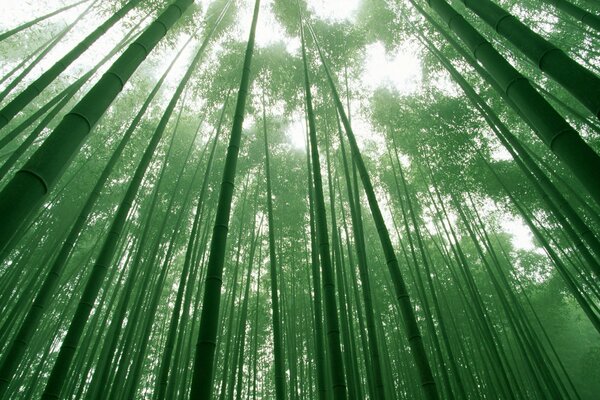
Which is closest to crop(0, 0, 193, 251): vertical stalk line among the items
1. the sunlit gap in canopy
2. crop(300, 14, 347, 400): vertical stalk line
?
crop(300, 14, 347, 400): vertical stalk line

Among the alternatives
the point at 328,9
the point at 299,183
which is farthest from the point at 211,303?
the point at 328,9

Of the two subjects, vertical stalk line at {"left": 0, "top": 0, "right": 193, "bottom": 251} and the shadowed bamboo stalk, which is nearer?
vertical stalk line at {"left": 0, "top": 0, "right": 193, "bottom": 251}

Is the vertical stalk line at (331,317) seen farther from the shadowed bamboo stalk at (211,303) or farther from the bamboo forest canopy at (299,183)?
the shadowed bamboo stalk at (211,303)

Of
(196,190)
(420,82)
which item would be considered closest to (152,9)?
(196,190)

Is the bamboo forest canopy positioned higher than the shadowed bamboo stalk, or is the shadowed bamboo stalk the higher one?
the bamboo forest canopy

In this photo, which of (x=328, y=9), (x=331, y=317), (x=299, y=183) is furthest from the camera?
(x=299, y=183)

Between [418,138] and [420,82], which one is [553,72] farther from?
[420,82]

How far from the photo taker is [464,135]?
222 inches

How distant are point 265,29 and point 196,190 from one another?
288cm

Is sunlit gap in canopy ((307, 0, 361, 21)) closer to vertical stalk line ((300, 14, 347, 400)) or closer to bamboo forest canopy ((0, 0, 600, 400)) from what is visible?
bamboo forest canopy ((0, 0, 600, 400))

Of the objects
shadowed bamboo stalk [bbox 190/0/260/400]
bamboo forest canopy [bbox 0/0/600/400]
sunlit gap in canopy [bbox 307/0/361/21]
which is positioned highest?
sunlit gap in canopy [bbox 307/0/361/21]

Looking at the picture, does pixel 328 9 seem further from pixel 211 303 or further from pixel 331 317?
pixel 211 303

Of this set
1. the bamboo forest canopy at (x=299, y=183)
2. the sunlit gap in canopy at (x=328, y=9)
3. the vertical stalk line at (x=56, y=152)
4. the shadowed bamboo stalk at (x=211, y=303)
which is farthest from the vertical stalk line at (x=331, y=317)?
the sunlit gap in canopy at (x=328, y=9)

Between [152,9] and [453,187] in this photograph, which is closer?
[152,9]
